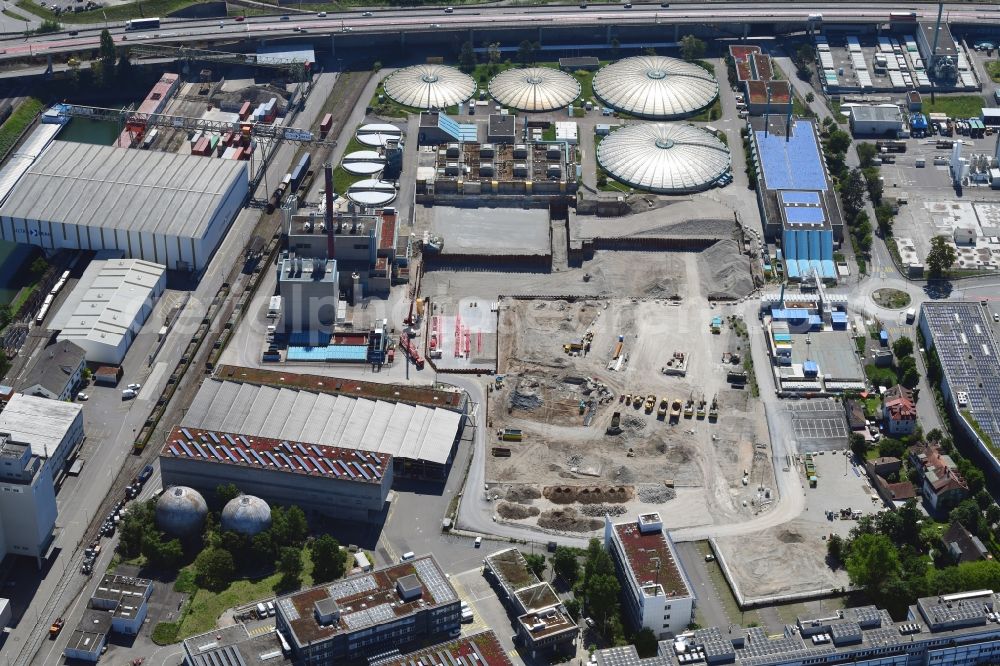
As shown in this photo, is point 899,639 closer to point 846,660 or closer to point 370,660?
point 846,660

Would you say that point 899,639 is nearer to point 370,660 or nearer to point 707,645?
point 707,645

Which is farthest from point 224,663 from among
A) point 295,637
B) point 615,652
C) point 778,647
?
point 778,647

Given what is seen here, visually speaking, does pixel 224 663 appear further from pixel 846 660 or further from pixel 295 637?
pixel 846 660

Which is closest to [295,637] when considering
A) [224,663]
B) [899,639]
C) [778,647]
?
[224,663]

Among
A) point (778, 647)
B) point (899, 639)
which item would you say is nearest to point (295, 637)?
point (778, 647)

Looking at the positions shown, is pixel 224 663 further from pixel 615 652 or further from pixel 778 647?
pixel 778 647

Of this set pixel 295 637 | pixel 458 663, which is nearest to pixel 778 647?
pixel 458 663
